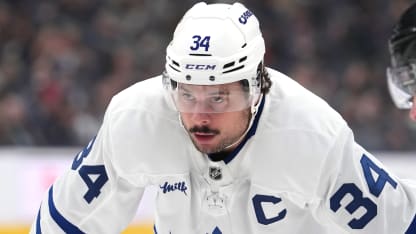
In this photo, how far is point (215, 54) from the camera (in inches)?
106

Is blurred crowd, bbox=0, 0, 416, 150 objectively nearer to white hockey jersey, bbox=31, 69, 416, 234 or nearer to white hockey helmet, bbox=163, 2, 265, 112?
white hockey jersey, bbox=31, 69, 416, 234

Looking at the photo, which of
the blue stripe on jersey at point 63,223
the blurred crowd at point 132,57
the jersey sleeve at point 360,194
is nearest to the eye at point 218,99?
the jersey sleeve at point 360,194

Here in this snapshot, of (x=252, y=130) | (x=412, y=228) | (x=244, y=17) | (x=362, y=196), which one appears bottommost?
(x=412, y=228)

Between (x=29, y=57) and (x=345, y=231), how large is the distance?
416 centimetres

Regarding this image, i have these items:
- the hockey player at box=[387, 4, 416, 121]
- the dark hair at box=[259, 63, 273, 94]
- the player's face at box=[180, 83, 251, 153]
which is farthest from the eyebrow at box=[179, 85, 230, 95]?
the hockey player at box=[387, 4, 416, 121]

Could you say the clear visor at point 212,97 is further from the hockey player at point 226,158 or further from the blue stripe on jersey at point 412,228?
the blue stripe on jersey at point 412,228

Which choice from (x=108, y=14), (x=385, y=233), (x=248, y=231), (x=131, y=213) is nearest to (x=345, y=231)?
(x=385, y=233)

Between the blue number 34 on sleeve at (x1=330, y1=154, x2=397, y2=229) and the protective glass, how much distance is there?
0.36 meters

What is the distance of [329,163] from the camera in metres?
2.78

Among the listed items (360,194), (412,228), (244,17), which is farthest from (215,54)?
(412,228)

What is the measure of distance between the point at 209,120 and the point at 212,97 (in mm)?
64

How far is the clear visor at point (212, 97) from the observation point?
2721mm

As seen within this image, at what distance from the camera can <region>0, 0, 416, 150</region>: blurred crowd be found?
6.27 meters

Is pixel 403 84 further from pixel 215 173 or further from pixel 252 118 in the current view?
pixel 215 173
